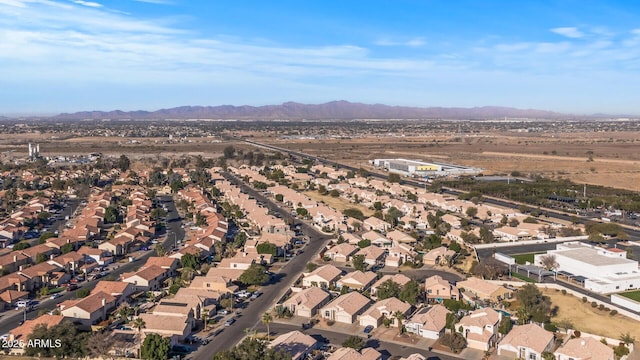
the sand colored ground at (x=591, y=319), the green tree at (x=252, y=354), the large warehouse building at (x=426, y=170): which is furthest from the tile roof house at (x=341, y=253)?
the large warehouse building at (x=426, y=170)

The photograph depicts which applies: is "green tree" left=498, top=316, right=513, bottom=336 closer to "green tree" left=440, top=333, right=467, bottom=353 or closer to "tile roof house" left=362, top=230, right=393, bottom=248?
"green tree" left=440, top=333, right=467, bottom=353

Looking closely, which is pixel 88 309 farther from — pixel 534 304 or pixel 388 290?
pixel 534 304

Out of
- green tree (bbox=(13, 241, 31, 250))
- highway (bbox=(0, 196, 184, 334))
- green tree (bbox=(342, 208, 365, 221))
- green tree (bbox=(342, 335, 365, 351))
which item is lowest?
highway (bbox=(0, 196, 184, 334))

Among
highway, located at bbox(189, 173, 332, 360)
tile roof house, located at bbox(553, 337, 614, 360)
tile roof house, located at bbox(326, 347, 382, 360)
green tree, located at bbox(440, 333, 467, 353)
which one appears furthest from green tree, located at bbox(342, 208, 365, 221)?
tile roof house, located at bbox(553, 337, 614, 360)

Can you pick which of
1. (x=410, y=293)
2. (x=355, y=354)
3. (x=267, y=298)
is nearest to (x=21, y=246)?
(x=267, y=298)

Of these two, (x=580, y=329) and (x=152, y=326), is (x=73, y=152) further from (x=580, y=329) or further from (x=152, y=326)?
(x=580, y=329)

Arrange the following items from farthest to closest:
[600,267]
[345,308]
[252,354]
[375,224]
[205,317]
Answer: [375,224] < [600,267] < [345,308] < [205,317] < [252,354]

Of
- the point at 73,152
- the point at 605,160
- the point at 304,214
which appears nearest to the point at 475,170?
the point at 605,160
